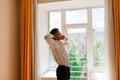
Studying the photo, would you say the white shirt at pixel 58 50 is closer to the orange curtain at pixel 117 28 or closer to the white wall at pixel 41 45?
the white wall at pixel 41 45

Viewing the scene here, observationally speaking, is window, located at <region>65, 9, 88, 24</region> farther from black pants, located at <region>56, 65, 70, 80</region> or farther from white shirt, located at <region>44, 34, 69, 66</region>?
black pants, located at <region>56, 65, 70, 80</region>

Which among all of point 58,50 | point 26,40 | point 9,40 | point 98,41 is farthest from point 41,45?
point 98,41

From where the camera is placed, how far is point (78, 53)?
4.02m

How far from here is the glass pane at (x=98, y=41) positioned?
3.88m

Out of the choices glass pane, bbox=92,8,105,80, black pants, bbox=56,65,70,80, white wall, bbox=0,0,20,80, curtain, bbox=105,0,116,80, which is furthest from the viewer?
glass pane, bbox=92,8,105,80

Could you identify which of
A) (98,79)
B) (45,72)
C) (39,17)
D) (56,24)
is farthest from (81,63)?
(39,17)

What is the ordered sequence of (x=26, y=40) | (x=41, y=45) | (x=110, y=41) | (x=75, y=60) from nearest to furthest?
(x=110, y=41)
(x=26, y=40)
(x=41, y=45)
(x=75, y=60)

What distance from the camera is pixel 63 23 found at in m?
4.17

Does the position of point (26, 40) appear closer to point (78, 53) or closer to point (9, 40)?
point (9, 40)

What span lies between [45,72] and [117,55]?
1.78 metres

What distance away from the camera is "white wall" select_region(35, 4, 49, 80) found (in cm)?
362

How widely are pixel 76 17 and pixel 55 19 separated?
1.78 feet

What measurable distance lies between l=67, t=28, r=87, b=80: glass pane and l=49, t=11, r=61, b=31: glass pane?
0.38 metres

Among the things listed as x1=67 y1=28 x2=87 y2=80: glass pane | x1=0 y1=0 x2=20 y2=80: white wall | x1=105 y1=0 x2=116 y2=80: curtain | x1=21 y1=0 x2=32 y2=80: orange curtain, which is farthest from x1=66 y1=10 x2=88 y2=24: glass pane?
x1=0 y1=0 x2=20 y2=80: white wall
